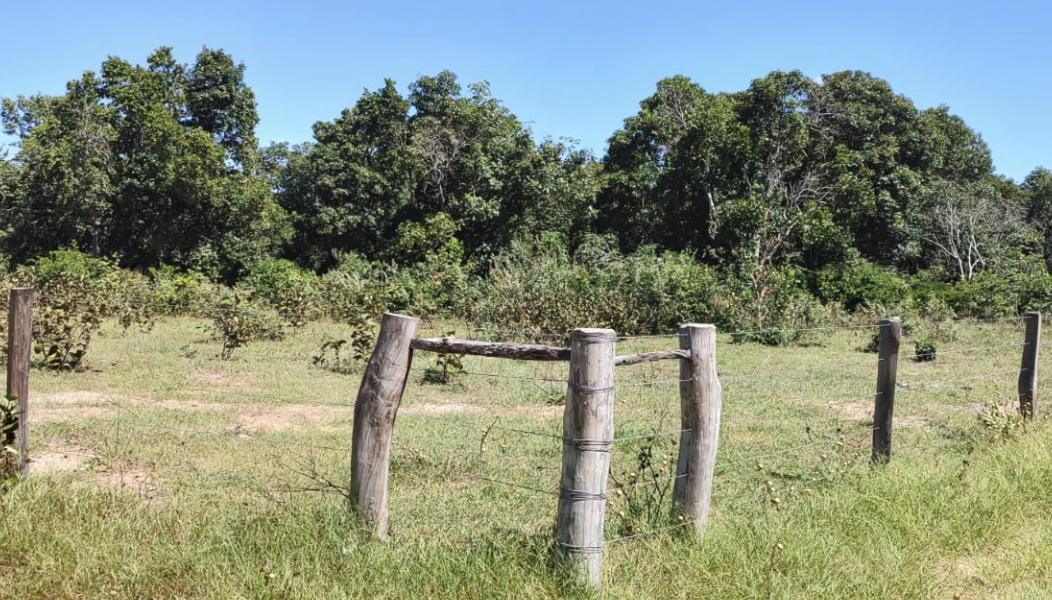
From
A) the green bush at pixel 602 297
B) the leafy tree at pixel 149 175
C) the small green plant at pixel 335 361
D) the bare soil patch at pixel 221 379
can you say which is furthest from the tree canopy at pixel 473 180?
the bare soil patch at pixel 221 379

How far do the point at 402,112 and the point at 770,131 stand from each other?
44.2ft

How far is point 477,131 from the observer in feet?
87.6

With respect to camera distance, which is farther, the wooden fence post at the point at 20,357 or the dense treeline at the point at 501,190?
the dense treeline at the point at 501,190

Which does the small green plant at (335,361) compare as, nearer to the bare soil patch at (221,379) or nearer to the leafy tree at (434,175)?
the bare soil patch at (221,379)

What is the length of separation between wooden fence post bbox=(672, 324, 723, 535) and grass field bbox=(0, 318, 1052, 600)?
15 cm

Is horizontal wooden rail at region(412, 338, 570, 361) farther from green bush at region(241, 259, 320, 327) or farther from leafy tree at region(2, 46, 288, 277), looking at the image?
leafy tree at region(2, 46, 288, 277)

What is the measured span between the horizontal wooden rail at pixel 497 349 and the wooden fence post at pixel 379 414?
0.10 meters

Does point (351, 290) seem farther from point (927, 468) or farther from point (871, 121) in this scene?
point (871, 121)

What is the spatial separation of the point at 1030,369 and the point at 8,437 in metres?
7.26

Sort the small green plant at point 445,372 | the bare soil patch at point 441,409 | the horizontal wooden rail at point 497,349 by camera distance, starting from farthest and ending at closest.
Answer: the small green plant at point 445,372, the bare soil patch at point 441,409, the horizontal wooden rail at point 497,349

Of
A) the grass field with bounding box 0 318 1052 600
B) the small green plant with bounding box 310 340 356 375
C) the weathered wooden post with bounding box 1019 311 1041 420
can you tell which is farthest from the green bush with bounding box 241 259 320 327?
the weathered wooden post with bounding box 1019 311 1041 420

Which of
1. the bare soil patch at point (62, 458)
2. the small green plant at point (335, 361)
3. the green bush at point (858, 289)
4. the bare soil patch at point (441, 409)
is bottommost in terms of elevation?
the bare soil patch at point (62, 458)

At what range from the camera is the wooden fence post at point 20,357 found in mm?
4430

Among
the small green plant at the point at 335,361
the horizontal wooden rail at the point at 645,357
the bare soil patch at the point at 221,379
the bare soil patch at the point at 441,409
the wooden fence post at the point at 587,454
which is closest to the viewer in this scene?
the wooden fence post at the point at 587,454
